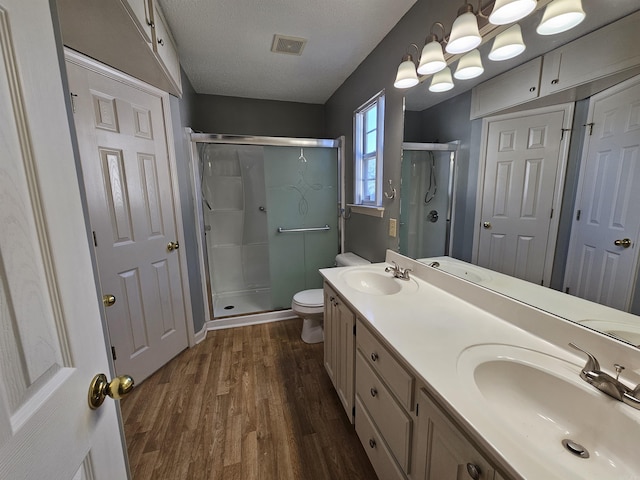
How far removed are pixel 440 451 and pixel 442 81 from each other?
1.61m

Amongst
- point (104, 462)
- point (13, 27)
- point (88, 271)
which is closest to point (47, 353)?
point (88, 271)

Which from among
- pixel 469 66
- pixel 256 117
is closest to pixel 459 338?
pixel 469 66

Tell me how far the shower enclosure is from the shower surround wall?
11mm

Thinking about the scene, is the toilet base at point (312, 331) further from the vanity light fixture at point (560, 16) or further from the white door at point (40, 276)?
the vanity light fixture at point (560, 16)

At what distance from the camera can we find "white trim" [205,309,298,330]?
265 cm

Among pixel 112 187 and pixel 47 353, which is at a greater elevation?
pixel 112 187

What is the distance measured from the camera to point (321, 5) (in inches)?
61.4

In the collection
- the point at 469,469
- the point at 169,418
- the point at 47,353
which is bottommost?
the point at 169,418

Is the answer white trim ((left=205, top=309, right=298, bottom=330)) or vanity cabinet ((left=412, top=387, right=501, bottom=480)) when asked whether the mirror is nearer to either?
vanity cabinet ((left=412, top=387, right=501, bottom=480))

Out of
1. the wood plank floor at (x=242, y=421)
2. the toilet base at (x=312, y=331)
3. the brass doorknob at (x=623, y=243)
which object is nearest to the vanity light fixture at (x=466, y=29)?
the brass doorknob at (x=623, y=243)

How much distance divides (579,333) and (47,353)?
4.28 ft

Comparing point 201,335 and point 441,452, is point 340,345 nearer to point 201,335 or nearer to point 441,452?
point 441,452

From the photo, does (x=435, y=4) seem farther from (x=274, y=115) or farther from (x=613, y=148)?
(x=274, y=115)

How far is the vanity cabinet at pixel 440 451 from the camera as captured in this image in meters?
0.62
